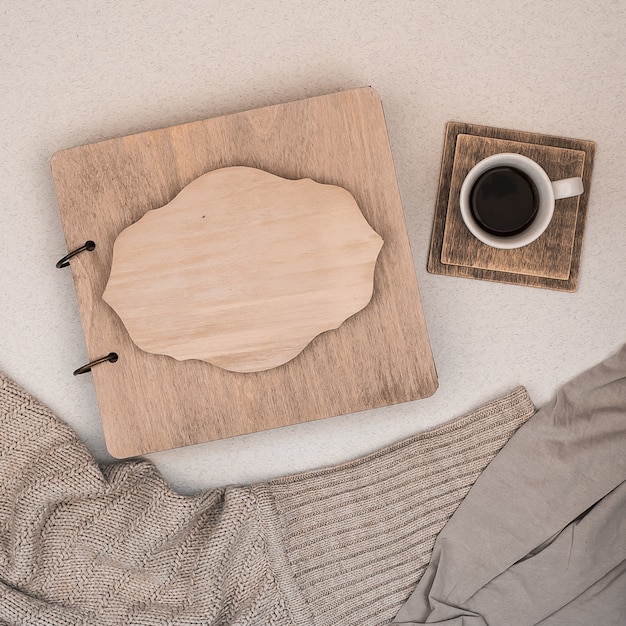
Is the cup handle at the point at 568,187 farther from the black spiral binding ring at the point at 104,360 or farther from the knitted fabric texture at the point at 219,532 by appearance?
the black spiral binding ring at the point at 104,360

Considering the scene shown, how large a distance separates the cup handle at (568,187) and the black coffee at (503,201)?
1.2 inches

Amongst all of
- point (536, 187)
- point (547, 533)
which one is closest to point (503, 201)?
point (536, 187)

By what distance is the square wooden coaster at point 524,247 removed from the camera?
76 centimetres

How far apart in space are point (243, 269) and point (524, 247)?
1.17ft

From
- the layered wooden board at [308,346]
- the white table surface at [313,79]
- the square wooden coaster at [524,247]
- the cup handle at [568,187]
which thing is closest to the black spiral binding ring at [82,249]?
the layered wooden board at [308,346]

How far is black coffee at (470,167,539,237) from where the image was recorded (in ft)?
2.28

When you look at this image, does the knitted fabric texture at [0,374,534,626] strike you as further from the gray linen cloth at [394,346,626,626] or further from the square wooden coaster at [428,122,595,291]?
the square wooden coaster at [428,122,595,291]

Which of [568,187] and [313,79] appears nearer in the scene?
[568,187]

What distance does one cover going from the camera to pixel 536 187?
0.69 metres

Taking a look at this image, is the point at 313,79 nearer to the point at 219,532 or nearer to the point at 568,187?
the point at 568,187

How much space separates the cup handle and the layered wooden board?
17 centimetres

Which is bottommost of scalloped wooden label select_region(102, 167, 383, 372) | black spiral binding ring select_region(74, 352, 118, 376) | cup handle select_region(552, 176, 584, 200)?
black spiral binding ring select_region(74, 352, 118, 376)

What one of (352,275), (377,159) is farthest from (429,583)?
(377,159)

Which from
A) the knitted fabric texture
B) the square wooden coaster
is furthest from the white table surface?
the knitted fabric texture
